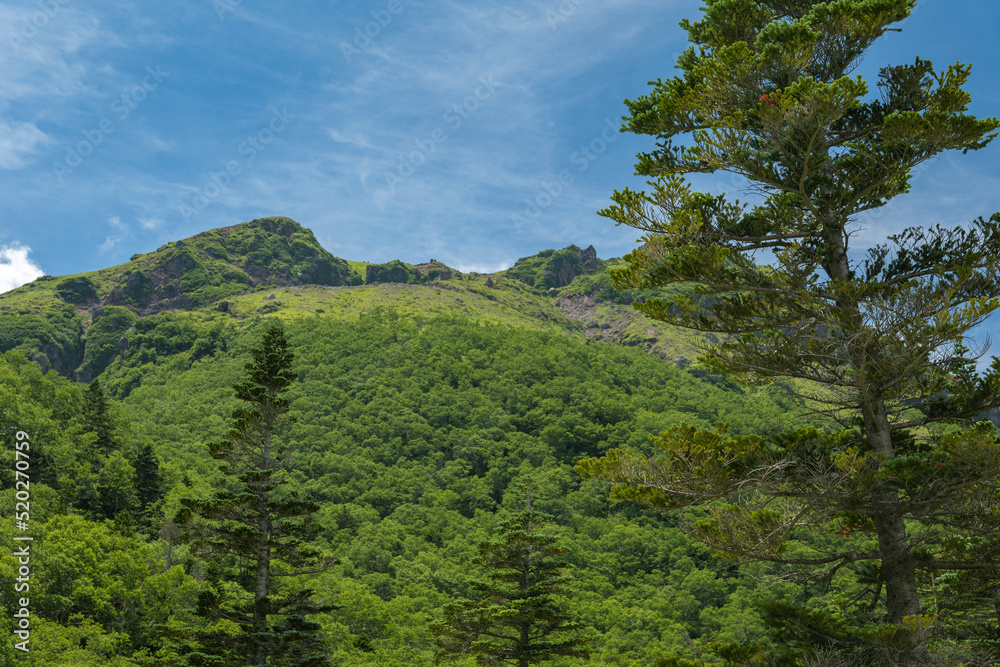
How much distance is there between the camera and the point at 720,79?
9883 mm

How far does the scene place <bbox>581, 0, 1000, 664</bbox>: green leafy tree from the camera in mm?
9047

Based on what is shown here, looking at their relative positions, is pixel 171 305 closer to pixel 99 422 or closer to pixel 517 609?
pixel 99 422

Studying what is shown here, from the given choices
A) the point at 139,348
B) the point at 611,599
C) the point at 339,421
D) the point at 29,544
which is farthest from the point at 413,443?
the point at 139,348

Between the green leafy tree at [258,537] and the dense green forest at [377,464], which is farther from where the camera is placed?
the dense green forest at [377,464]

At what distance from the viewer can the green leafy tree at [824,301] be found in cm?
905

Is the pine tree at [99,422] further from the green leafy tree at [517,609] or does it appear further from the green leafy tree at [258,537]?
the green leafy tree at [517,609]

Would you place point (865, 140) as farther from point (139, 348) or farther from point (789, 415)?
point (139, 348)

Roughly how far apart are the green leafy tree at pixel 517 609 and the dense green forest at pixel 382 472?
1205mm

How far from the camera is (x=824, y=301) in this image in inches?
392

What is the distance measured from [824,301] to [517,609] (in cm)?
1343

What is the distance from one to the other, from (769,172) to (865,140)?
202 cm

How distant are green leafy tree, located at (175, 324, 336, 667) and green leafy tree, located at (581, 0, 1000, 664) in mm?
11256

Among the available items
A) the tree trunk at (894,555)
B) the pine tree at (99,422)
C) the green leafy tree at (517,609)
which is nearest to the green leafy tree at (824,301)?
the tree trunk at (894,555)

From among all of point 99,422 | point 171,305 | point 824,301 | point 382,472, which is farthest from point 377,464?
point 171,305
